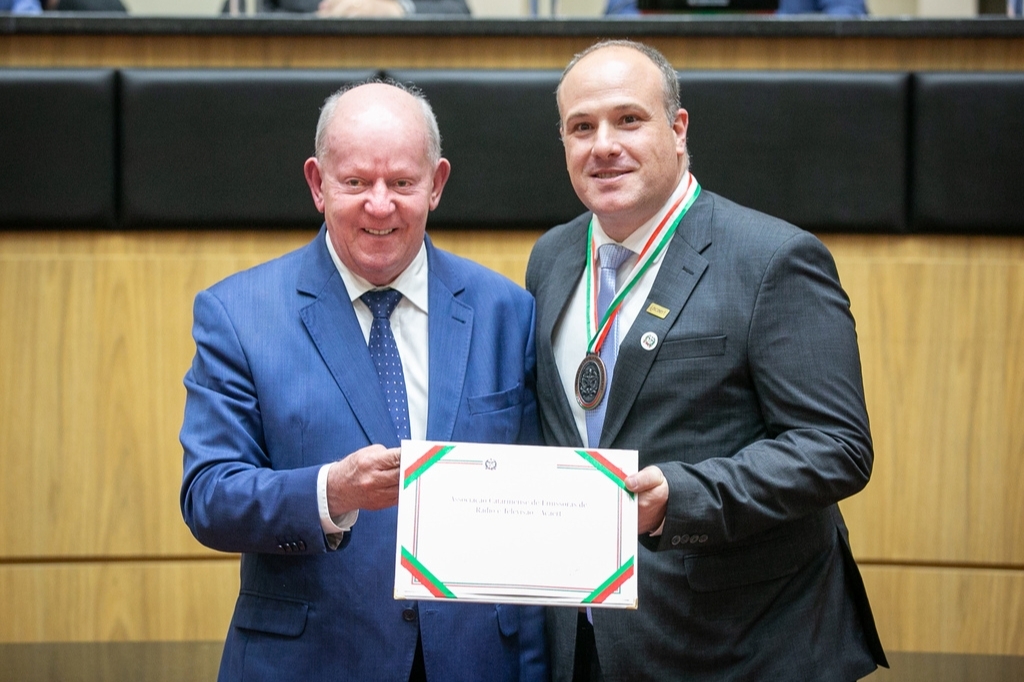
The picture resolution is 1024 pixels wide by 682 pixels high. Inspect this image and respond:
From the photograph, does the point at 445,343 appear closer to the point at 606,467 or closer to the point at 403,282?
the point at 403,282

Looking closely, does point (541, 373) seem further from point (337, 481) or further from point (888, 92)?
point (888, 92)

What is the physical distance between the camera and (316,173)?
1885mm

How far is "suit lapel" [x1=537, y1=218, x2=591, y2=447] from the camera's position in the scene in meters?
1.86

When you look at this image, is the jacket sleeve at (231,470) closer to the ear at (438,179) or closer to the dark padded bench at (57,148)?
the ear at (438,179)

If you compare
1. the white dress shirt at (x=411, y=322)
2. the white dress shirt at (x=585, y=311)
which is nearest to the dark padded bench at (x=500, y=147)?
the white dress shirt at (x=585, y=311)

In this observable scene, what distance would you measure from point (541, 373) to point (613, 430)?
22cm

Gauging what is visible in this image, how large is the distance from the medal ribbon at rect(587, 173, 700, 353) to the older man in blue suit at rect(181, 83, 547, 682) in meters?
0.19

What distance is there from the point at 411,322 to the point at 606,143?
0.47 meters

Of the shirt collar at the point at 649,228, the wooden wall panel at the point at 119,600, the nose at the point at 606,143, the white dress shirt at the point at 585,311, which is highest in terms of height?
the nose at the point at 606,143

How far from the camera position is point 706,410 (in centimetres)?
177

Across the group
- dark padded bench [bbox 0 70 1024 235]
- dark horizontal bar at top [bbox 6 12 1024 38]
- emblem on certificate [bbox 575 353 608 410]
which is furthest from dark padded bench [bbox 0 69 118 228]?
emblem on certificate [bbox 575 353 608 410]

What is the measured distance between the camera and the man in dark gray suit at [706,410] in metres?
1.69

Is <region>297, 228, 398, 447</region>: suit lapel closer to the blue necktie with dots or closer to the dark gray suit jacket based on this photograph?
the blue necktie with dots

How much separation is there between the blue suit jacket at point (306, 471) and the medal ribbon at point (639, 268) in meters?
0.21
